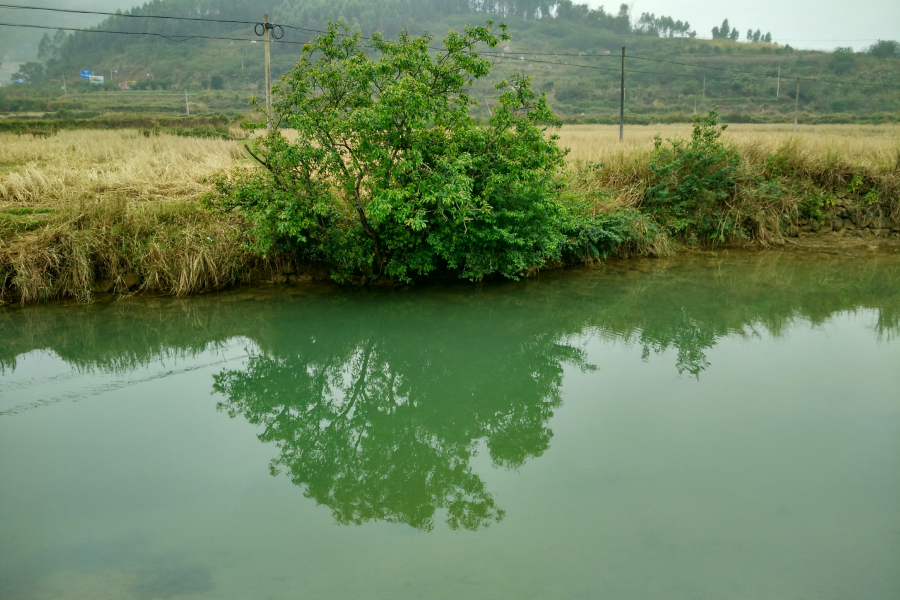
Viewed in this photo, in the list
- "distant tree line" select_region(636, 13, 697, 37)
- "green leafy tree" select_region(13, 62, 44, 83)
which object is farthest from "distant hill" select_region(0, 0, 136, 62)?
"distant tree line" select_region(636, 13, 697, 37)

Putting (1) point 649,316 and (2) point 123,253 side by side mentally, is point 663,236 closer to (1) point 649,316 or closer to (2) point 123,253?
(1) point 649,316

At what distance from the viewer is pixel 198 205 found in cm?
909

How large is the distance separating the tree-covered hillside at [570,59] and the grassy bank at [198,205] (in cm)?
2252

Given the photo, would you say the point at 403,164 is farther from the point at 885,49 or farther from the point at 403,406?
the point at 885,49

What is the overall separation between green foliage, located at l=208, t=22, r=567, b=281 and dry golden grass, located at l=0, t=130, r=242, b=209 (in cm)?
193

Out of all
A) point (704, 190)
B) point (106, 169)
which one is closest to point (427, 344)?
point (704, 190)

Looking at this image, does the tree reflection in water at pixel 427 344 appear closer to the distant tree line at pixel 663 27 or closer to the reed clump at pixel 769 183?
the reed clump at pixel 769 183

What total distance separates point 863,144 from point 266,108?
39.5 feet

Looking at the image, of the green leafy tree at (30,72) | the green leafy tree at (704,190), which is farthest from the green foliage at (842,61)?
the green leafy tree at (30,72)

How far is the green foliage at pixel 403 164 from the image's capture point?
7.59 meters

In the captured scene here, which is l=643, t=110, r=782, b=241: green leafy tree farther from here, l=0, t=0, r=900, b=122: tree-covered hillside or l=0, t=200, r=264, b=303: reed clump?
l=0, t=0, r=900, b=122: tree-covered hillside

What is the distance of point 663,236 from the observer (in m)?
11.1

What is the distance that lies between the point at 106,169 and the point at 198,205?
350 centimetres

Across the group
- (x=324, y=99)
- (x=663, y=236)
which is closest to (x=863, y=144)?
(x=663, y=236)
